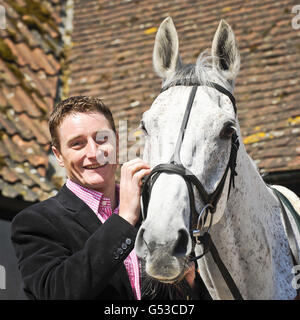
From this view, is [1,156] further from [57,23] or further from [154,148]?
[154,148]

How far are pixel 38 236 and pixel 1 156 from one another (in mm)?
5272

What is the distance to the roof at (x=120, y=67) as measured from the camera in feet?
23.7

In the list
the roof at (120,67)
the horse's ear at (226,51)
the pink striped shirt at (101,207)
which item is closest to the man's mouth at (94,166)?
the pink striped shirt at (101,207)

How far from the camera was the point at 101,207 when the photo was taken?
101 inches

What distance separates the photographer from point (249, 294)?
9.27 ft

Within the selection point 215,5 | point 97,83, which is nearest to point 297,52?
point 215,5

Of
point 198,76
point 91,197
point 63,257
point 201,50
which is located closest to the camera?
point 63,257

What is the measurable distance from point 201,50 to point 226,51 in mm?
5614

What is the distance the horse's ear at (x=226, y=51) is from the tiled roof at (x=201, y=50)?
12.9ft

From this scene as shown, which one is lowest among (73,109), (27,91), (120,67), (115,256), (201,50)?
(115,256)

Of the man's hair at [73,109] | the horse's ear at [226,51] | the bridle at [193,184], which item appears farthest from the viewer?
the horse's ear at [226,51]

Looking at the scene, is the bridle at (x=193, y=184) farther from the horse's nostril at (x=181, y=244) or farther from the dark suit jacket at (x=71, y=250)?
the dark suit jacket at (x=71, y=250)

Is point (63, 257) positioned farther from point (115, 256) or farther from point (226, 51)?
point (226, 51)

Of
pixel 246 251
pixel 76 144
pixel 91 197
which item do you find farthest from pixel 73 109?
pixel 246 251
